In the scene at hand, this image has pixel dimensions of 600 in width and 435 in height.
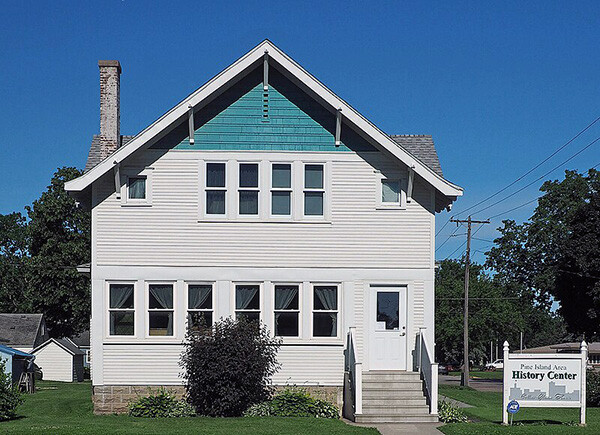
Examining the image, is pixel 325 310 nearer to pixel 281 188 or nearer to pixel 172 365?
pixel 281 188

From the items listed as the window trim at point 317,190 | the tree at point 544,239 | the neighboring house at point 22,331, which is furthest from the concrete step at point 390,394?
the neighboring house at point 22,331

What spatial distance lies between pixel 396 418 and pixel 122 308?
293 inches

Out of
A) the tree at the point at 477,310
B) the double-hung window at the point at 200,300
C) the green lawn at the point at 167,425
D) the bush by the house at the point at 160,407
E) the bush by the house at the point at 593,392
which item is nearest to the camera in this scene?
the green lawn at the point at 167,425

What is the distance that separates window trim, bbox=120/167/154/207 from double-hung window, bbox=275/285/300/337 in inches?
160

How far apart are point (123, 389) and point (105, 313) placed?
1.97m

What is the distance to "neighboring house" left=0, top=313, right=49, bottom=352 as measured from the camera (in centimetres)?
6028

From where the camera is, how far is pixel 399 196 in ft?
74.4

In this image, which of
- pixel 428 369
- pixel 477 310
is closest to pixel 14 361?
pixel 428 369

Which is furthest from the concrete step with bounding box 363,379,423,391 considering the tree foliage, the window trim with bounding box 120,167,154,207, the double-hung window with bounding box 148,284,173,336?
the tree foliage

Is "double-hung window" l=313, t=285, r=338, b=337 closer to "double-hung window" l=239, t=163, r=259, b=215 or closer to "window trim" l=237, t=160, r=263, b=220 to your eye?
"window trim" l=237, t=160, r=263, b=220

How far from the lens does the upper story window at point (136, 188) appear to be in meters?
22.4

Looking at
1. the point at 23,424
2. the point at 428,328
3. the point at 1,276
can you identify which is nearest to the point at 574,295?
the point at 428,328

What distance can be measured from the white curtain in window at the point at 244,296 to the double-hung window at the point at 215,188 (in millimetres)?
2048

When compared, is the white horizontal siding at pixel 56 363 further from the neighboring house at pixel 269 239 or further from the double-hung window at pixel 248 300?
the double-hung window at pixel 248 300
